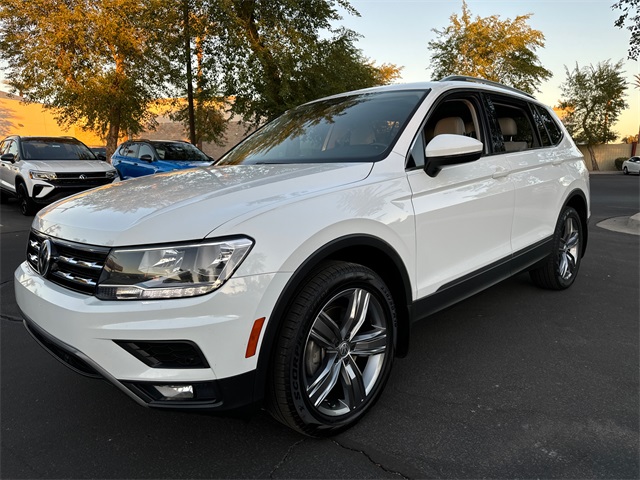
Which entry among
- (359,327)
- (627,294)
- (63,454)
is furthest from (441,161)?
(627,294)

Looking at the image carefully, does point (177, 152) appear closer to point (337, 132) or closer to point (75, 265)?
point (337, 132)

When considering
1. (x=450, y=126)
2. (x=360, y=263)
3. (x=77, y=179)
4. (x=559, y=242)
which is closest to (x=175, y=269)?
(x=360, y=263)

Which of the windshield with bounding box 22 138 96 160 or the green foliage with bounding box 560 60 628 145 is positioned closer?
the windshield with bounding box 22 138 96 160

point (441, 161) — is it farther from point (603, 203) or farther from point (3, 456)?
point (603, 203)

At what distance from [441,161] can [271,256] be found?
1.25m

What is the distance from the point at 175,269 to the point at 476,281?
6.71 feet

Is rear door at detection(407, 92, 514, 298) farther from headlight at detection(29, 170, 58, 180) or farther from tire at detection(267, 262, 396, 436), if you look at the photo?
headlight at detection(29, 170, 58, 180)

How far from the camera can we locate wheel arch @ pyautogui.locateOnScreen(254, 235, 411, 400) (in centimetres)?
194

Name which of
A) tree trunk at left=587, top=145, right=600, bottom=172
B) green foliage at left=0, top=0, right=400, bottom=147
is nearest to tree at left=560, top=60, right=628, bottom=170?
tree trunk at left=587, top=145, right=600, bottom=172

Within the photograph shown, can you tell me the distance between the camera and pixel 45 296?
212 cm

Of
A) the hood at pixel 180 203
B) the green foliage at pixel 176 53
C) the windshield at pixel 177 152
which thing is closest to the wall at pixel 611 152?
the green foliage at pixel 176 53

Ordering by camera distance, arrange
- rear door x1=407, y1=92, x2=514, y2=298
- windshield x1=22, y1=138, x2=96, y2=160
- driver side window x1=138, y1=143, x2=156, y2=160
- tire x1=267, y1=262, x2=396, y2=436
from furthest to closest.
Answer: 1. driver side window x1=138, y1=143, x2=156, y2=160
2. windshield x1=22, y1=138, x2=96, y2=160
3. rear door x1=407, y1=92, x2=514, y2=298
4. tire x1=267, y1=262, x2=396, y2=436

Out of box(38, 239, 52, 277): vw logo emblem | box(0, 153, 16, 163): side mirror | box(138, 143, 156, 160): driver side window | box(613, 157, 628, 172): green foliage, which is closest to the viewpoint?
box(38, 239, 52, 277): vw logo emblem

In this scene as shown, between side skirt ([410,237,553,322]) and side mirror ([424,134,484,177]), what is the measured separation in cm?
72
